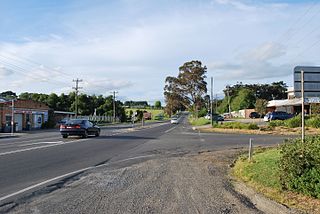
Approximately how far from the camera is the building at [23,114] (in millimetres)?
49059

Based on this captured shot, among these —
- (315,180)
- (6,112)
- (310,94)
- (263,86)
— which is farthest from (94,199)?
(263,86)

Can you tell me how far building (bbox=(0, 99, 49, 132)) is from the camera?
49.1m

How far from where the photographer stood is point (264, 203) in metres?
7.34

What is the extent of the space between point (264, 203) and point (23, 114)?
5234 cm

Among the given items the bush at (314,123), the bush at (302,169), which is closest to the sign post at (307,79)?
the bush at (302,169)

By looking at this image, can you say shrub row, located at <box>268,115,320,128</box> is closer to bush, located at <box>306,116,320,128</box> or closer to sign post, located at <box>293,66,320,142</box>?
bush, located at <box>306,116,320,128</box>

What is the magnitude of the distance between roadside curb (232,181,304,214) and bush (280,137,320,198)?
26.8 inches

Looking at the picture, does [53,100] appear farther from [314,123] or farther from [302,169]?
[302,169]

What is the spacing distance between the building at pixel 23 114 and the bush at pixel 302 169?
1702 inches

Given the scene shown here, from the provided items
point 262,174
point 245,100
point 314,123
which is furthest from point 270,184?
point 245,100

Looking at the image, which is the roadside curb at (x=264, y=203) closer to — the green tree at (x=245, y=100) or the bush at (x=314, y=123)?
the bush at (x=314, y=123)

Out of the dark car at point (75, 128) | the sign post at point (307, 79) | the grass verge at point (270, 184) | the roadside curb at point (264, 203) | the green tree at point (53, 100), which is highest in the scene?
the green tree at point (53, 100)

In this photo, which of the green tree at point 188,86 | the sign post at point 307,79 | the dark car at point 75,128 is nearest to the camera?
the sign post at point 307,79

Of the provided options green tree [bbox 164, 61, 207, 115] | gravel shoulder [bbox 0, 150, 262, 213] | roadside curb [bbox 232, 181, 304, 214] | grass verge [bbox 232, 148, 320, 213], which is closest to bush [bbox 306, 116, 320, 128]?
grass verge [bbox 232, 148, 320, 213]
